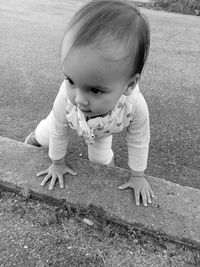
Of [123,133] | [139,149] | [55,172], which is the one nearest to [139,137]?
[139,149]

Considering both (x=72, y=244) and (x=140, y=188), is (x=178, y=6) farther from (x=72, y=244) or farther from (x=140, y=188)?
(x=72, y=244)

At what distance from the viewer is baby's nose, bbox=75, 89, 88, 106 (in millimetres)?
1531

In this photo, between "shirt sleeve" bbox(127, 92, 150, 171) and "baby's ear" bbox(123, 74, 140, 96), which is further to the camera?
"shirt sleeve" bbox(127, 92, 150, 171)

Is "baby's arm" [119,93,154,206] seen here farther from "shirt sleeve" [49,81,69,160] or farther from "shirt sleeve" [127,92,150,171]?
"shirt sleeve" [49,81,69,160]

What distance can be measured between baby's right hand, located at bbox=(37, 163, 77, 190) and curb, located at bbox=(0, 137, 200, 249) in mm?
33

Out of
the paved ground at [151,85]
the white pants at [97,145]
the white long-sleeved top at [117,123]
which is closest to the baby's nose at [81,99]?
the white long-sleeved top at [117,123]

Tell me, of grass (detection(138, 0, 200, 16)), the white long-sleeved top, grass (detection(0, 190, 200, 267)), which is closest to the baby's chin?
the white long-sleeved top

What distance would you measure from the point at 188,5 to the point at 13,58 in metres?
4.94

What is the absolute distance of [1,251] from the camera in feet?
5.60

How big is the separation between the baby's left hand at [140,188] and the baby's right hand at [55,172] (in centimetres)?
32

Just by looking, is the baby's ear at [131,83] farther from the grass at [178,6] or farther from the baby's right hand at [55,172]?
the grass at [178,6]

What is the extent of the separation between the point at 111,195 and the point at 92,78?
77 centimetres

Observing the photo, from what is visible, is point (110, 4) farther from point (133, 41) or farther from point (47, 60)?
point (47, 60)

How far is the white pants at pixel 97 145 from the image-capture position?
234 cm
